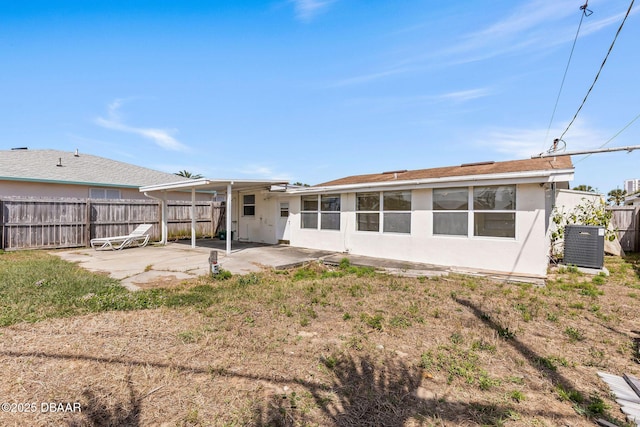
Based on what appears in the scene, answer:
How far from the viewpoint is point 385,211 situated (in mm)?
9656

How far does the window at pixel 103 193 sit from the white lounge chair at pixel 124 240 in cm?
308

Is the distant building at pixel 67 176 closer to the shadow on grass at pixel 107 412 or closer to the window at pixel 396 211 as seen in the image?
the window at pixel 396 211

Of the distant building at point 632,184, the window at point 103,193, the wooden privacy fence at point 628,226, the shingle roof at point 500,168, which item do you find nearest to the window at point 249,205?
the shingle roof at point 500,168

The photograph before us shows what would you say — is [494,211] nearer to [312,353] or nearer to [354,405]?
[312,353]

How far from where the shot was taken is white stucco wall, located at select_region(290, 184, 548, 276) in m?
7.18

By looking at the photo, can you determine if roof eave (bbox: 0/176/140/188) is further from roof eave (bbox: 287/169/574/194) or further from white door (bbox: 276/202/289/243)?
roof eave (bbox: 287/169/574/194)

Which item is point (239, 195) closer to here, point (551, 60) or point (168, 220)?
point (168, 220)

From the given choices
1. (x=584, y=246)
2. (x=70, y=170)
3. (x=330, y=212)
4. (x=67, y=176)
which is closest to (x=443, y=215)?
(x=584, y=246)

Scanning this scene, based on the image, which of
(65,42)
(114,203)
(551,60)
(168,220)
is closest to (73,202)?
(114,203)

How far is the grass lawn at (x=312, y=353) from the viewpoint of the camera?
2455mm

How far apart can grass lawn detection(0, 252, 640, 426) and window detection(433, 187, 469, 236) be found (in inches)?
Result: 96.5

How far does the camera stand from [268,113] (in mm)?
14406

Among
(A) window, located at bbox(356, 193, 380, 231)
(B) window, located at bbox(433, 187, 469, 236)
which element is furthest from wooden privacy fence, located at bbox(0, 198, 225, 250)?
(B) window, located at bbox(433, 187, 469, 236)

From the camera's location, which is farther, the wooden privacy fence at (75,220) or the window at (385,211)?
the wooden privacy fence at (75,220)
